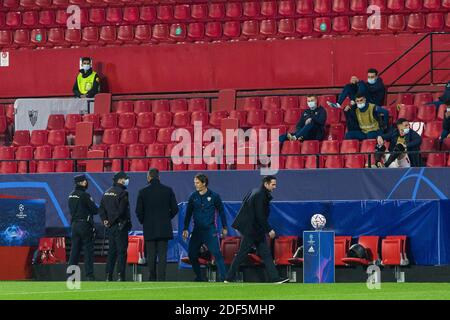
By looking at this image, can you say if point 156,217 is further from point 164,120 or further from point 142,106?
point 142,106

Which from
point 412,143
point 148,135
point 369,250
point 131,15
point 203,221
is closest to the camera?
point 203,221

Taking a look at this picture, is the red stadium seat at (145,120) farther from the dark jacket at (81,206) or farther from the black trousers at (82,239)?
the black trousers at (82,239)

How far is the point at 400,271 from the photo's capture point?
21984 mm

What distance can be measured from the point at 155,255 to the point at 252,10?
11267 mm

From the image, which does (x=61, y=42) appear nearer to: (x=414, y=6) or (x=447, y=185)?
(x=414, y=6)

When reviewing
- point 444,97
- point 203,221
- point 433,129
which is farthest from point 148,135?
point 203,221

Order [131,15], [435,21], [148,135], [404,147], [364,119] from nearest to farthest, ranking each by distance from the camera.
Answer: [404,147], [364,119], [148,135], [435,21], [131,15]

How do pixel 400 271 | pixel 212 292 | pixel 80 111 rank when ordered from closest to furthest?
pixel 212 292 < pixel 400 271 < pixel 80 111

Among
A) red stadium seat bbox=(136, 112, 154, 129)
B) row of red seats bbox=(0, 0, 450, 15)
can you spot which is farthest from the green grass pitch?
row of red seats bbox=(0, 0, 450, 15)

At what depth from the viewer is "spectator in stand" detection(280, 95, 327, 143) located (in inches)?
1064

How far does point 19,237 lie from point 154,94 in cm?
864

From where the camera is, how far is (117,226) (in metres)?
22.8

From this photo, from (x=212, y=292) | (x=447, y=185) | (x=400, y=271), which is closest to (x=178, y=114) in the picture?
(x=447, y=185)

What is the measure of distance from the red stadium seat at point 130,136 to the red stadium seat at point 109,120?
771mm
